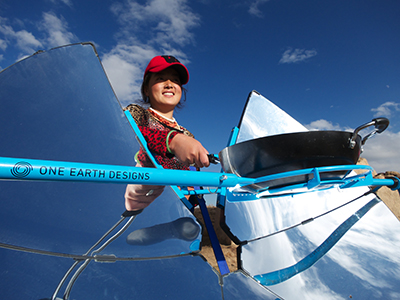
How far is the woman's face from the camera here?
138 cm

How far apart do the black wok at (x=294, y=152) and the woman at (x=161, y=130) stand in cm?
16

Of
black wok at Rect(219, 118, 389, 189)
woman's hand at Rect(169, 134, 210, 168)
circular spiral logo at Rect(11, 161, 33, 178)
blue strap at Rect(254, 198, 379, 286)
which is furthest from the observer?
blue strap at Rect(254, 198, 379, 286)

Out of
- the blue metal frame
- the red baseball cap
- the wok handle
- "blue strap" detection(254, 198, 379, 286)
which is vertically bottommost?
"blue strap" detection(254, 198, 379, 286)

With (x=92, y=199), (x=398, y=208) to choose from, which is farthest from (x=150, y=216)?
(x=398, y=208)

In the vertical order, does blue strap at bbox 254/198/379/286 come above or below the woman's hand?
below

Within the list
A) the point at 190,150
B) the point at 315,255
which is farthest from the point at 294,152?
the point at 315,255

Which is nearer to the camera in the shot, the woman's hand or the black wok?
the black wok

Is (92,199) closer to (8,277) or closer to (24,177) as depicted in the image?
(8,277)

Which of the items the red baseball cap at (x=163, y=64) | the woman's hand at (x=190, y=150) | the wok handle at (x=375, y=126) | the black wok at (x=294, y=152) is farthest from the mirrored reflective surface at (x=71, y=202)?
the wok handle at (x=375, y=126)

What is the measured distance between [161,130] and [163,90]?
0.37m

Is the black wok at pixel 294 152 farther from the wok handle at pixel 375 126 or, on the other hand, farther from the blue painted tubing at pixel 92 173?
the blue painted tubing at pixel 92 173

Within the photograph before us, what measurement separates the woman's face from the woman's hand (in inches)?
18.7

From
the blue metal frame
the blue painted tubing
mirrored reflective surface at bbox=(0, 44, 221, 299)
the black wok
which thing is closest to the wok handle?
the black wok

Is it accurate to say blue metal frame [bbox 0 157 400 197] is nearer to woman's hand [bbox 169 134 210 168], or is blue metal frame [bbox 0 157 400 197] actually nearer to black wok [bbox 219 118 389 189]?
black wok [bbox 219 118 389 189]
